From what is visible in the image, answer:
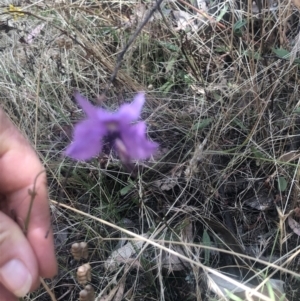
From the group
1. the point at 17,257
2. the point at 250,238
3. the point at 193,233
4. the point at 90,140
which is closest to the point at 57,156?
the point at 193,233

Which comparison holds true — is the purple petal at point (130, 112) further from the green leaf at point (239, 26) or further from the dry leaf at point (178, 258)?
the green leaf at point (239, 26)

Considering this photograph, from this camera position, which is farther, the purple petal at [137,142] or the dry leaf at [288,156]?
the dry leaf at [288,156]

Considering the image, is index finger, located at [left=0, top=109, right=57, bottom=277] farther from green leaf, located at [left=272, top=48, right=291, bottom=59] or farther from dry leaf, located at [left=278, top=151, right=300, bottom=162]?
green leaf, located at [left=272, top=48, right=291, bottom=59]

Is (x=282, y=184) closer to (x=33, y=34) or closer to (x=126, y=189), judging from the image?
(x=126, y=189)

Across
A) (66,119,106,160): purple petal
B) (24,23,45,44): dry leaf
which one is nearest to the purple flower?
(66,119,106,160): purple petal

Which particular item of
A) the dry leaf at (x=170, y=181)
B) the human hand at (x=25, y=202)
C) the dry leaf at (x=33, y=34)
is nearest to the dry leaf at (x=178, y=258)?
the dry leaf at (x=170, y=181)

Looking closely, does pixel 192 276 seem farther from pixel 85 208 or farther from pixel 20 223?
pixel 20 223

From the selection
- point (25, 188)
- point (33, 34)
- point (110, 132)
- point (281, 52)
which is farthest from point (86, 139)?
point (33, 34)
